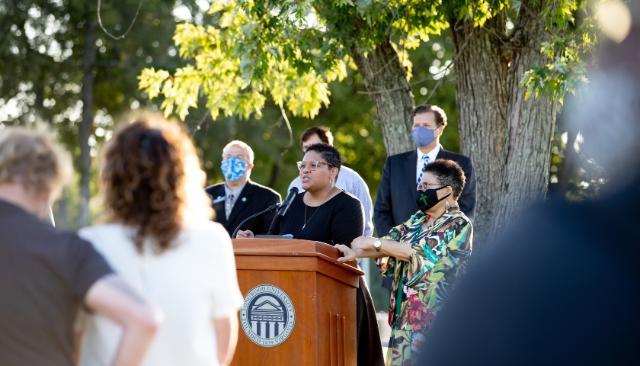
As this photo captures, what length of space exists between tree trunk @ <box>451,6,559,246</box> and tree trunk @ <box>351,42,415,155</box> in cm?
62

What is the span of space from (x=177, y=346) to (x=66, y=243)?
0.56 metres

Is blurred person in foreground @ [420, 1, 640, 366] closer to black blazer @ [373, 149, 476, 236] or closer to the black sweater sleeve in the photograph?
the black sweater sleeve

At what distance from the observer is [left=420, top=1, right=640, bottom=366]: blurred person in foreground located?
1.68 m

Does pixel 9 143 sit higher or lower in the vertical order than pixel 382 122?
lower

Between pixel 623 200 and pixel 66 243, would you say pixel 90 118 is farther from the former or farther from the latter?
pixel 623 200

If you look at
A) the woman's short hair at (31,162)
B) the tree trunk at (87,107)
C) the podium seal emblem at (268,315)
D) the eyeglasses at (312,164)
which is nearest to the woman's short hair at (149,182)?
the woman's short hair at (31,162)

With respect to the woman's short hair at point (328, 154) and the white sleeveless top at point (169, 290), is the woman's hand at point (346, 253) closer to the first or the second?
the woman's short hair at point (328, 154)

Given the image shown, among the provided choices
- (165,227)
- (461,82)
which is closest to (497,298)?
(165,227)

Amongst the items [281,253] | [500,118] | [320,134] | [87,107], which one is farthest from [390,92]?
[87,107]

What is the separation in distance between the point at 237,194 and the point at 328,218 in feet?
6.44

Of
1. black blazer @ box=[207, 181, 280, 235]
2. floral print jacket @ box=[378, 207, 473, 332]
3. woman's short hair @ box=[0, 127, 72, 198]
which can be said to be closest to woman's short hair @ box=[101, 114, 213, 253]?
woman's short hair @ box=[0, 127, 72, 198]

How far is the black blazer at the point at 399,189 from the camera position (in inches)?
348

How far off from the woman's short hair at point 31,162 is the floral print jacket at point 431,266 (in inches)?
157

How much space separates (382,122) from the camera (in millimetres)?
11203
